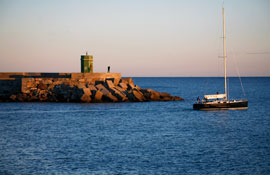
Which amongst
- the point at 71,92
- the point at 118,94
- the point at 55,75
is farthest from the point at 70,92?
the point at 118,94

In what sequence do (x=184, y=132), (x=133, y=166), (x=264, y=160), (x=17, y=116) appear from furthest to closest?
1. (x=17, y=116)
2. (x=184, y=132)
3. (x=264, y=160)
4. (x=133, y=166)

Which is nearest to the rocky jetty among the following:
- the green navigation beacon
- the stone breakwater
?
the stone breakwater

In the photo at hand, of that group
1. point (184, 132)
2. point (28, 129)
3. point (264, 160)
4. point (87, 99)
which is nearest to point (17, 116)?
point (28, 129)

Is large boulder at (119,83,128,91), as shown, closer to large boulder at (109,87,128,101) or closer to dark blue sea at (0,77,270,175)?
large boulder at (109,87,128,101)

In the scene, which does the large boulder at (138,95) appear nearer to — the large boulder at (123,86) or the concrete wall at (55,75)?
the large boulder at (123,86)

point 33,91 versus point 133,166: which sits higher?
point 33,91

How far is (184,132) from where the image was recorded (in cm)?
2628

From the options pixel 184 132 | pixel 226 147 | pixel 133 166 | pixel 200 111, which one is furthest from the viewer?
pixel 200 111

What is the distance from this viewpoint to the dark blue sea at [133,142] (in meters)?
16.9

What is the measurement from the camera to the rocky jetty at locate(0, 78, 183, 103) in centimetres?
4484

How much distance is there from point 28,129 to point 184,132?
10.6 meters

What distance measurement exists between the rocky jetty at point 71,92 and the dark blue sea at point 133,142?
21.4 ft

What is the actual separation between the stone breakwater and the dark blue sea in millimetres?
6596

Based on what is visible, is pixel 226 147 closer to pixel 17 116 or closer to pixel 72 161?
pixel 72 161
